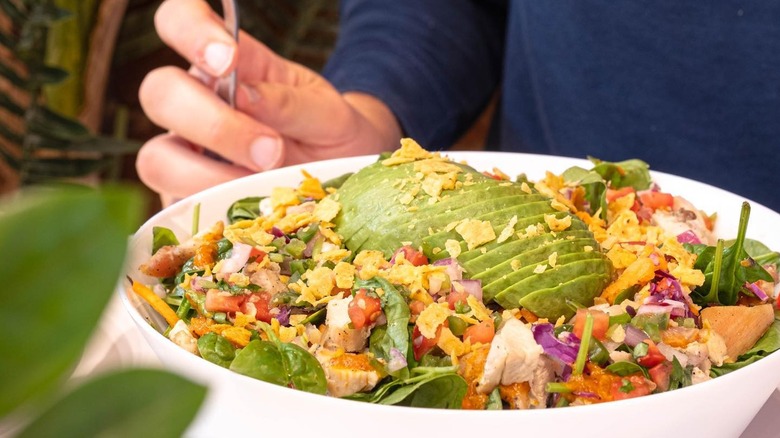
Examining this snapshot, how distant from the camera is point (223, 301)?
1038 mm

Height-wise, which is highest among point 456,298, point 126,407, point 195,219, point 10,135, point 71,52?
point 126,407

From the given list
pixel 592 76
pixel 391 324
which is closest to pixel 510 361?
pixel 391 324

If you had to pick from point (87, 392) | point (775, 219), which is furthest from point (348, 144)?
point (87, 392)

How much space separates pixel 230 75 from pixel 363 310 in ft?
2.97

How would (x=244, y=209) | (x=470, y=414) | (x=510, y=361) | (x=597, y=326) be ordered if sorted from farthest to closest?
(x=244, y=209)
(x=597, y=326)
(x=510, y=361)
(x=470, y=414)

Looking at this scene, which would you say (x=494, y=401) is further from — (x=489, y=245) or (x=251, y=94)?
(x=251, y=94)

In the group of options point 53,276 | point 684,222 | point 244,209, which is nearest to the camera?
point 53,276

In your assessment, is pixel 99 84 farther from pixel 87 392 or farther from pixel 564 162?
pixel 87 392

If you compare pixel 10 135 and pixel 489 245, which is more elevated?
pixel 489 245

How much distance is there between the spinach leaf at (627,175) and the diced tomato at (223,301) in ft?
2.32

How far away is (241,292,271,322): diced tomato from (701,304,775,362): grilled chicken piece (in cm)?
55

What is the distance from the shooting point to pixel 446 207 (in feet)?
3.62

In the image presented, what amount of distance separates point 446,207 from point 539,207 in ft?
0.44

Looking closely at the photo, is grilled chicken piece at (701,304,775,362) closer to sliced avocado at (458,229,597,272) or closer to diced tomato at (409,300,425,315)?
sliced avocado at (458,229,597,272)
